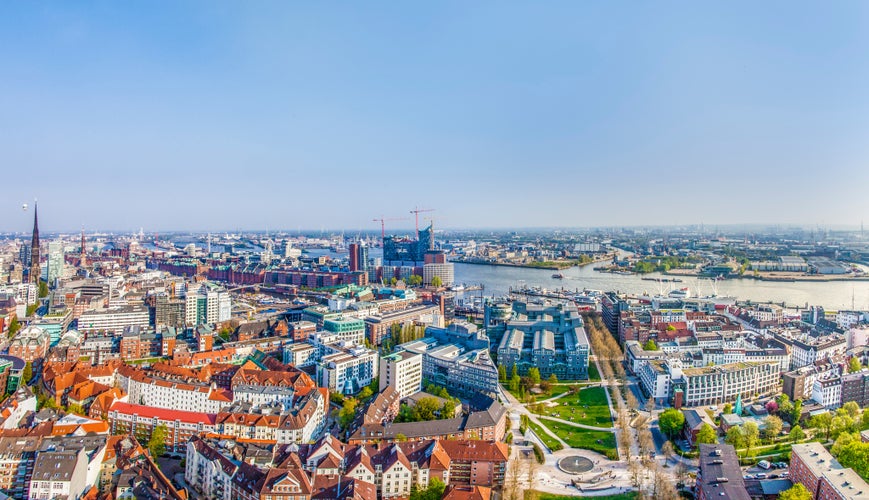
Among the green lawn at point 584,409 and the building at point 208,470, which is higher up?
the building at point 208,470

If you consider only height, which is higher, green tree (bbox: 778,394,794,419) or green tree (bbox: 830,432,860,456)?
green tree (bbox: 830,432,860,456)

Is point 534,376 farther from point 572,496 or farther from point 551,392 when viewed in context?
point 572,496

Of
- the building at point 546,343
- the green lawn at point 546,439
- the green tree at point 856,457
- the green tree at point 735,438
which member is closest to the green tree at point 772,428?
the green tree at point 735,438

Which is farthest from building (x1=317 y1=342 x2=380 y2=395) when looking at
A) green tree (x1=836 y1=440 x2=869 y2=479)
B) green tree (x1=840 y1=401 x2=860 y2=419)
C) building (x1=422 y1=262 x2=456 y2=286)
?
building (x1=422 y1=262 x2=456 y2=286)

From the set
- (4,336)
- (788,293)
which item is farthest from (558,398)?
(788,293)

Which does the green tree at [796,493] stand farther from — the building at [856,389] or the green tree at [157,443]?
the green tree at [157,443]

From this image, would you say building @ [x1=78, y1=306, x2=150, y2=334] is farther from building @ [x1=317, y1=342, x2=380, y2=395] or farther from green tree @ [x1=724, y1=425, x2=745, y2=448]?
green tree @ [x1=724, y1=425, x2=745, y2=448]
